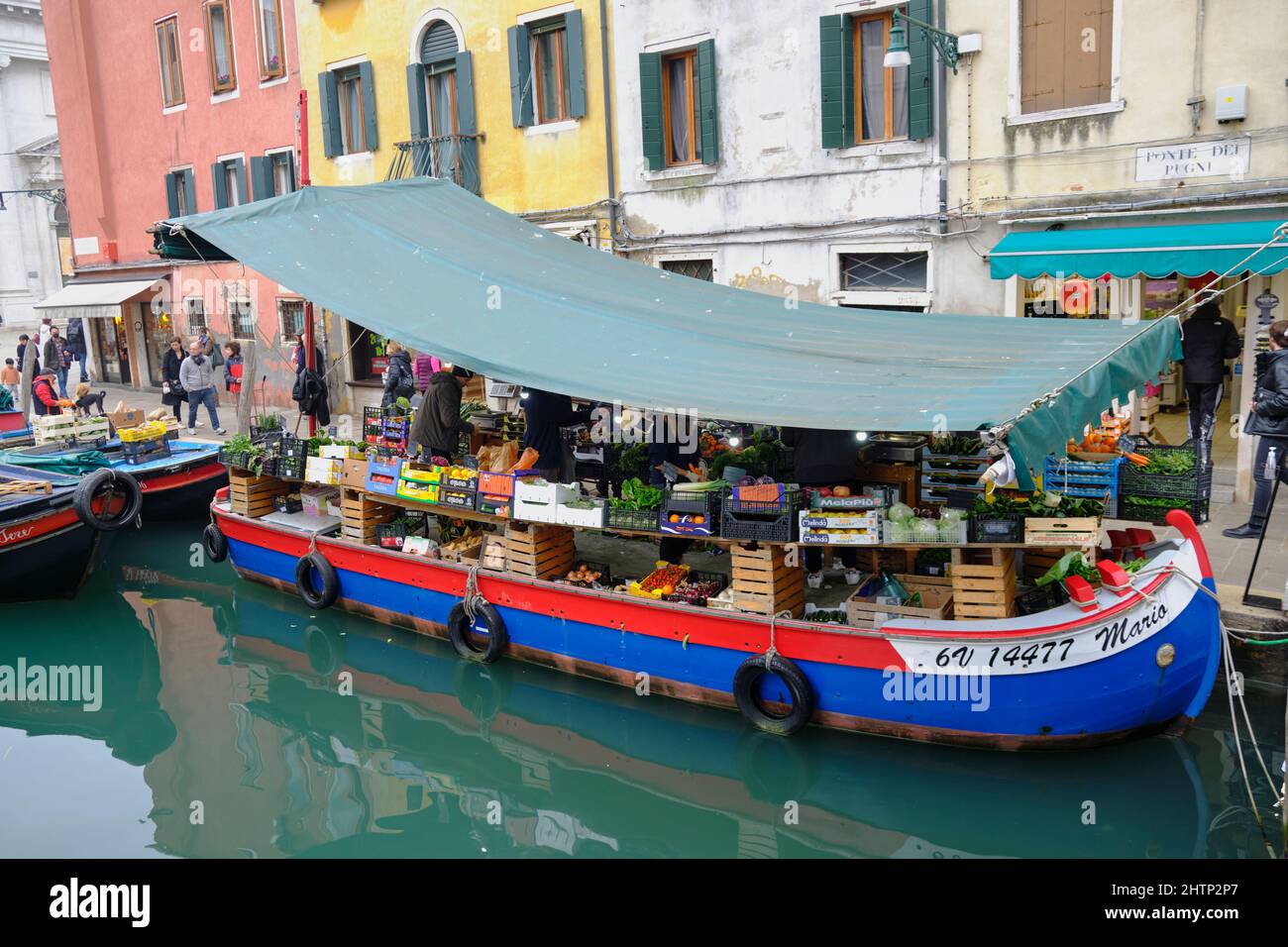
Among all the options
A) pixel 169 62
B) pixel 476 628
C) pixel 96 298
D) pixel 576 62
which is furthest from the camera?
pixel 96 298

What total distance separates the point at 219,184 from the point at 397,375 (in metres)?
10.6

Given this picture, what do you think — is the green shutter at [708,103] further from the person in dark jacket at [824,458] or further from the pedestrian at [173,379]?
the pedestrian at [173,379]

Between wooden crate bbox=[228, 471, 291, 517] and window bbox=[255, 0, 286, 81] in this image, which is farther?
window bbox=[255, 0, 286, 81]

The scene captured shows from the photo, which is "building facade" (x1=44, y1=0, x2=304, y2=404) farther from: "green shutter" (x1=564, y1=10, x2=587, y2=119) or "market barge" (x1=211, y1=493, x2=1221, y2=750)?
"market barge" (x1=211, y1=493, x2=1221, y2=750)

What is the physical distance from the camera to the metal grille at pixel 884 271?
1336 cm

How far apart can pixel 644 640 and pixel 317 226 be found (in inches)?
211

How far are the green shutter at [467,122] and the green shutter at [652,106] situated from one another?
11.5 ft

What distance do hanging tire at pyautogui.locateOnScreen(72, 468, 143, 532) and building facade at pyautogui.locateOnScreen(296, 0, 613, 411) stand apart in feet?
14.7

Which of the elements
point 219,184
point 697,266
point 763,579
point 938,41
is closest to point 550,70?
point 697,266

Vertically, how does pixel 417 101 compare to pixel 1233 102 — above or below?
above

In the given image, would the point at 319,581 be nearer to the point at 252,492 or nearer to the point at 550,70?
the point at 252,492

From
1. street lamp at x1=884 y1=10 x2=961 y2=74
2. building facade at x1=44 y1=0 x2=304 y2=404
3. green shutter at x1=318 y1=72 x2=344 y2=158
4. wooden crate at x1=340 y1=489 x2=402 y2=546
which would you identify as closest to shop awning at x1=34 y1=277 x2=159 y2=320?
building facade at x1=44 y1=0 x2=304 y2=404

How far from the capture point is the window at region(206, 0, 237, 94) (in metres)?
22.1

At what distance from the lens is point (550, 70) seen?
1653 cm
